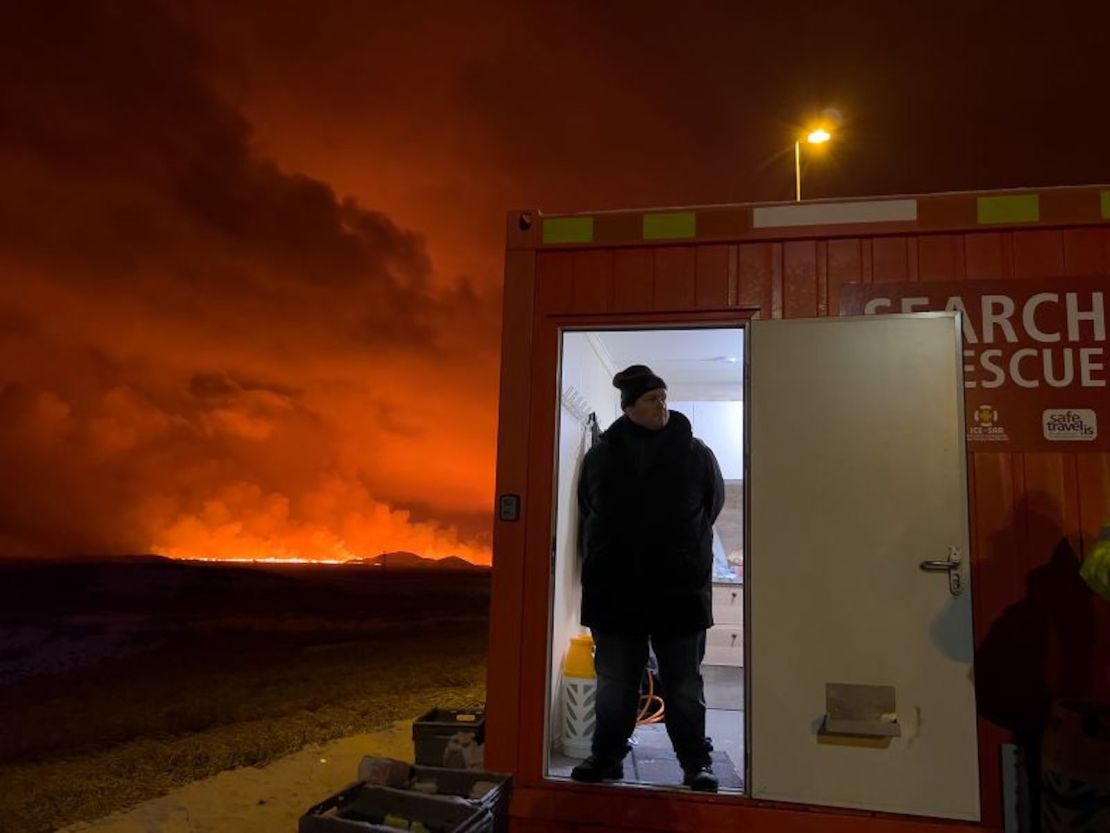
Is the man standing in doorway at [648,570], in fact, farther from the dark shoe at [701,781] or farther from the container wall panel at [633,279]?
the container wall panel at [633,279]

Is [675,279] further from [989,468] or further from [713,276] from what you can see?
[989,468]

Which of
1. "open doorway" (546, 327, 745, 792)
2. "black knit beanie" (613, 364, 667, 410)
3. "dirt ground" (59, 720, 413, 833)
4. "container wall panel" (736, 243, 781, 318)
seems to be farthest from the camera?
"dirt ground" (59, 720, 413, 833)

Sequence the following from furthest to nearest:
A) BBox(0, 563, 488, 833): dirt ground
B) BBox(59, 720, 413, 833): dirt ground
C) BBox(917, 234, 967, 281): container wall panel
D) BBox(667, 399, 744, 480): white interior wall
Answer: BBox(667, 399, 744, 480): white interior wall
BBox(0, 563, 488, 833): dirt ground
BBox(59, 720, 413, 833): dirt ground
BBox(917, 234, 967, 281): container wall panel

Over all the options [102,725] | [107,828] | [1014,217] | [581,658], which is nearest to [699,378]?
[581,658]

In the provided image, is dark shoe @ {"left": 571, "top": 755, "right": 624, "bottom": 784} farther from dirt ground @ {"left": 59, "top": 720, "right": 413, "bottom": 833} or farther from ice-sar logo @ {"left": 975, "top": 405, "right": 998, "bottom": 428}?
ice-sar logo @ {"left": 975, "top": 405, "right": 998, "bottom": 428}

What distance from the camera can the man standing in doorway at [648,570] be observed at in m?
3.37

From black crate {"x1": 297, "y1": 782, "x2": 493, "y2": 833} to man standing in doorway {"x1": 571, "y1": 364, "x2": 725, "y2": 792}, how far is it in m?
0.72

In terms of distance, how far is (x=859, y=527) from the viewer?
10.1 feet

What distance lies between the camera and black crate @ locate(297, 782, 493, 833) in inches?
100.0

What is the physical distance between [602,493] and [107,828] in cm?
308

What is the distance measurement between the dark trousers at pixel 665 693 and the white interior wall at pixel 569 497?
20.5 inches

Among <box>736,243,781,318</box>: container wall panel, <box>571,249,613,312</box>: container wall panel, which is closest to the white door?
<box>736,243,781,318</box>: container wall panel

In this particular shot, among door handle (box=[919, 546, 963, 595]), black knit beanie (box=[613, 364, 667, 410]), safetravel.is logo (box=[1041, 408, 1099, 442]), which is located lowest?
door handle (box=[919, 546, 963, 595])

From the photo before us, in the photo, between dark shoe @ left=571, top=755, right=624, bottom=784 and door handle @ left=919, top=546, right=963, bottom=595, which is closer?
door handle @ left=919, top=546, right=963, bottom=595
